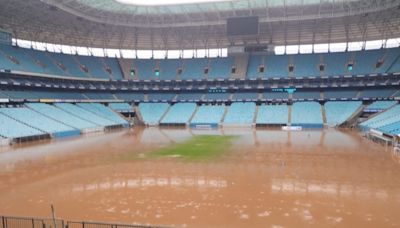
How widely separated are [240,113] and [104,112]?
28.3 meters

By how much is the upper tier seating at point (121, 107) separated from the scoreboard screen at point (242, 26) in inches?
1142

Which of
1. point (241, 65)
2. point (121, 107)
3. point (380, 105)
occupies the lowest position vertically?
point (121, 107)

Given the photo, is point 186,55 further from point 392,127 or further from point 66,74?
point 392,127

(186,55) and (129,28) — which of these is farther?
(186,55)

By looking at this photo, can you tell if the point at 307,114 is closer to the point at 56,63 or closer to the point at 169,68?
the point at 169,68

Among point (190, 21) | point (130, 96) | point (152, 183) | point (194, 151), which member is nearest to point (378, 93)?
point (190, 21)

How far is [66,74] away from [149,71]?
1925 centimetres

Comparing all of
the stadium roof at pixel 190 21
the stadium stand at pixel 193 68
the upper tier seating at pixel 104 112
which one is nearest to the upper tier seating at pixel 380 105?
the stadium roof at pixel 190 21

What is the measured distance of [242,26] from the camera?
181 ft

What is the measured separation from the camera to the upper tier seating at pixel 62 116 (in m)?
50.3

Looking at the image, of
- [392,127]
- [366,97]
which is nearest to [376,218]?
[392,127]

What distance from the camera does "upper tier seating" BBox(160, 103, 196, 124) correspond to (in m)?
64.4

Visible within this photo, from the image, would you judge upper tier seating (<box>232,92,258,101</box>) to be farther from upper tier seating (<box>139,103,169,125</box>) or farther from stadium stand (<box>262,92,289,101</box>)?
upper tier seating (<box>139,103,169,125</box>)

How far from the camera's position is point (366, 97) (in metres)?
60.8
